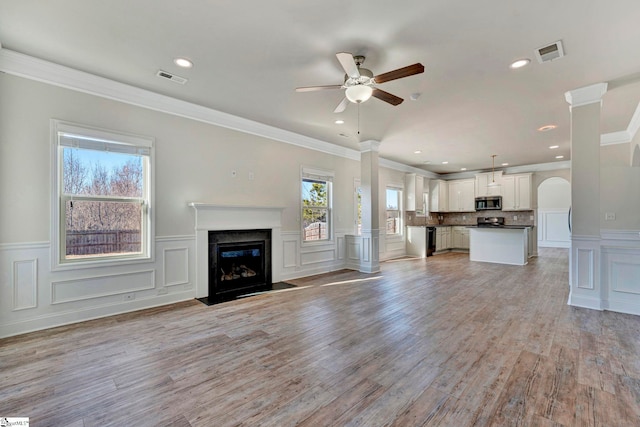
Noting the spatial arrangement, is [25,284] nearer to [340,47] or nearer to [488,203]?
[340,47]

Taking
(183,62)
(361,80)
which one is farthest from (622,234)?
(183,62)

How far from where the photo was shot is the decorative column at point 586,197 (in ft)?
12.2

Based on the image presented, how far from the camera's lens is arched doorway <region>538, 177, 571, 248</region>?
10.7 meters

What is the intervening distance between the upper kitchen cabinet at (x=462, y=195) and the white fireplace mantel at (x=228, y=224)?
289 inches

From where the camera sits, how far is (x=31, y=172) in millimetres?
3100

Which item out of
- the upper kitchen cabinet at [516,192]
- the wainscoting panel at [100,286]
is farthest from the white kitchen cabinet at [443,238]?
the wainscoting panel at [100,286]

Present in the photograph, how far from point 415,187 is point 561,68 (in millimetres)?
5890

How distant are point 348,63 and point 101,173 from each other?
3.31 metres

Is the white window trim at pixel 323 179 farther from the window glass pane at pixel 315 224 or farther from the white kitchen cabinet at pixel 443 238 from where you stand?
the white kitchen cabinet at pixel 443 238

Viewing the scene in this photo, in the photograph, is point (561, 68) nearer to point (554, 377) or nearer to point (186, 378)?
point (554, 377)

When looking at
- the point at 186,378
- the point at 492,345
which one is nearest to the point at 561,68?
the point at 492,345

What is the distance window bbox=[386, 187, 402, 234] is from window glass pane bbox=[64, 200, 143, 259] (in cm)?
643

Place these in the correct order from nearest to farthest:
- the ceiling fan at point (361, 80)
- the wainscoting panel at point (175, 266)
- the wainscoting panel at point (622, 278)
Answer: the ceiling fan at point (361, 80)
the wainscoting panel at point (622, 278)
the wainscoting panel at point (175, 266)

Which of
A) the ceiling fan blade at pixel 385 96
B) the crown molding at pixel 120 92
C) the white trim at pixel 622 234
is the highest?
the crown molding at pixel 120 92
